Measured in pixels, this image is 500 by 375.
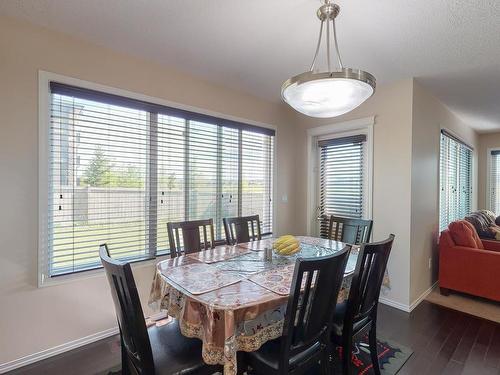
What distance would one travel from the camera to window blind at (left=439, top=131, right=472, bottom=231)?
13.1 feet

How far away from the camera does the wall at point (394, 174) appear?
2.94 m

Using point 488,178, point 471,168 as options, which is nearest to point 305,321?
point 471,168

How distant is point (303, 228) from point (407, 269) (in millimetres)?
1514

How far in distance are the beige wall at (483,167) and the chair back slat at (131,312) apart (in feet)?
23.7

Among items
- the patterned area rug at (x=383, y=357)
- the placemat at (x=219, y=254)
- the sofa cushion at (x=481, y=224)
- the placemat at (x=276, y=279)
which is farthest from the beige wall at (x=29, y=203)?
the sofa cushion at (x=481, y=224)

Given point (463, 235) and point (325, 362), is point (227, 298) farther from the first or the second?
point (463, 235)

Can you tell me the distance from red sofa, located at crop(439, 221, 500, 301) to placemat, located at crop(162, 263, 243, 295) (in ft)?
9.94

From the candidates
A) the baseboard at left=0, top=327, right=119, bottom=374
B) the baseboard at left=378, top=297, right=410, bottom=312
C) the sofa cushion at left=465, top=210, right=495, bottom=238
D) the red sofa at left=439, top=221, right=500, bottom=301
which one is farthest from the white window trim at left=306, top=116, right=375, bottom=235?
the baseboard at left=0, top=327, right=119, bottom=374

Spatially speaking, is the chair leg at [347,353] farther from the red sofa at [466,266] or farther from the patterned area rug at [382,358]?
the red sofa at [466,266]

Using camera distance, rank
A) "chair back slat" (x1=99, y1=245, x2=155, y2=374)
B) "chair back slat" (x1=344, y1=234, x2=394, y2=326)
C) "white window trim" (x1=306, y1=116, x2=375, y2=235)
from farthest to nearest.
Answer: "white window trim" (x1=306, y1=116, x2=375, y2=235)
"chair back slat" (x1=344, y1=234, x2=394, y2=326)
"chair back slat" (x1=99, y1=245, x2=155, y2=374)

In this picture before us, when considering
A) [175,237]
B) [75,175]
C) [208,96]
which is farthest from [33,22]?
[175,237]

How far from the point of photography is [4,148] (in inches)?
76.4

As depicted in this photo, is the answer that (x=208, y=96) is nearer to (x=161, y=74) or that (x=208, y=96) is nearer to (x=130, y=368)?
(x=161, y=74)

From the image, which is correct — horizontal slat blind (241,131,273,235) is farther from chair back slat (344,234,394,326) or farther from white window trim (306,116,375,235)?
chair back slat (344,234,394,326)
